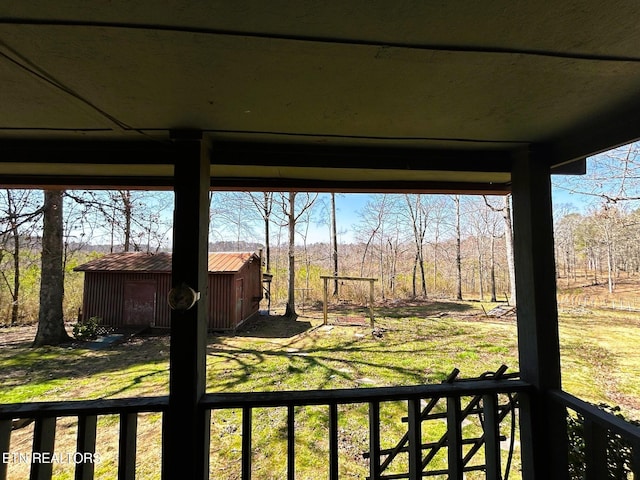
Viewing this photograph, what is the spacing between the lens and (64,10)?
27.0 inches

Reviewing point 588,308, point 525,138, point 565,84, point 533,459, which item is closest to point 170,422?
point 533,459

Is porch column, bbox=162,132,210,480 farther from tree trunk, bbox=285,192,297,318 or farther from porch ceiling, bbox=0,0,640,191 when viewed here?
tree trunk, bbox=285,192,297,318

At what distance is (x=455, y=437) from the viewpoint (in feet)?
5.00

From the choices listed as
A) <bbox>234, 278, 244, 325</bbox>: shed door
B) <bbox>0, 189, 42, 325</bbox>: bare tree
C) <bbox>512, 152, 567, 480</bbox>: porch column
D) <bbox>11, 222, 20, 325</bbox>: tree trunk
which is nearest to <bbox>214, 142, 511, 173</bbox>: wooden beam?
<bbox>512, 152, 567, 480</bbox>: porch column

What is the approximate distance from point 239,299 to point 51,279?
471 centimetres

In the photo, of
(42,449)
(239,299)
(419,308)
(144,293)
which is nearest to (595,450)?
(42,449)

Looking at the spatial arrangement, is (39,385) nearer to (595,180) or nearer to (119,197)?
(119,197)

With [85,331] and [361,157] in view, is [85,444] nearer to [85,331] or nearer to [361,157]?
[361,157]

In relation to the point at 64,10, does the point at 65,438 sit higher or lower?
lower

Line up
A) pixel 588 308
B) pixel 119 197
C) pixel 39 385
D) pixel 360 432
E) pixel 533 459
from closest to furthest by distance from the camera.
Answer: pixel 533 459 < pixel 360 432 < pixel 39 385 < pixel 119 197 < pixel 588 308

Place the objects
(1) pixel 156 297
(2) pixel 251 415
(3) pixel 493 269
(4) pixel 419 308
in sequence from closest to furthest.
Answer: (2) pixel 251 415 → (1) pixel 156 297 → (4) pixel 419 308 → (3) pixel 493 269

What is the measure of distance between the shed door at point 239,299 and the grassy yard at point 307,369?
1.51 feet

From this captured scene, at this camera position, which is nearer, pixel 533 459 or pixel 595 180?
pixel 533 459

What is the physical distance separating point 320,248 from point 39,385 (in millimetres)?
12218
